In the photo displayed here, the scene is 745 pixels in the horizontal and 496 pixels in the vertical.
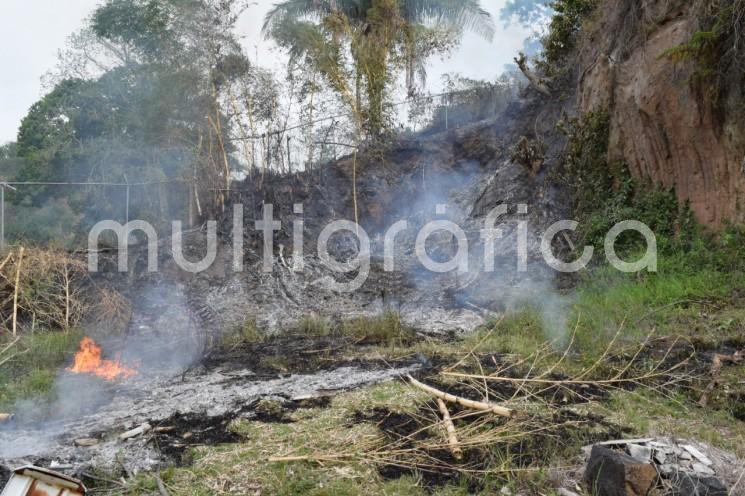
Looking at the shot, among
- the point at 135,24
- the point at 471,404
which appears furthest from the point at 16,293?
the point at 135,24

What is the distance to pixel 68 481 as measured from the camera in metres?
2.59

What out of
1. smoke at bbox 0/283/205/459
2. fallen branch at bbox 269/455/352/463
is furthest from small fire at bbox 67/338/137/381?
fallen branch at bbox 269/455/352/463

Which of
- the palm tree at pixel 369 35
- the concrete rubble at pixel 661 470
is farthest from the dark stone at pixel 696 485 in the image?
the palm tree at pixel 369 35

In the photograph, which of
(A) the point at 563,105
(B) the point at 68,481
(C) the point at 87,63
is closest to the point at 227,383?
(B) the point at 68,481

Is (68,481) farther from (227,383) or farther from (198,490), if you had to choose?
(227,383)

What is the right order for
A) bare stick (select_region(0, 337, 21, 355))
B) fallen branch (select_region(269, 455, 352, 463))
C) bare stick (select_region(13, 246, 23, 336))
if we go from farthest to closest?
bare stick (select_region(13, 246, 23, 336))
bare stick (select_region(0, 337, 21, 355))
fallen branch (select_region(269, 455, 352, 463))

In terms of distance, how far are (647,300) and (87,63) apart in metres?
17.0

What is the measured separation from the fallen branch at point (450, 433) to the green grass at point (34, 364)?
387cm

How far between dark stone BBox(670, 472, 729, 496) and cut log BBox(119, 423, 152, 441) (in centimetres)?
355

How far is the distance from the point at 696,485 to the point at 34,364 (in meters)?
6.50

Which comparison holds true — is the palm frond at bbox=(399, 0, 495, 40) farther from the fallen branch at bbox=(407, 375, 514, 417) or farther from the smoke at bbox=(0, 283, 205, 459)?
the fallen branch at bbox=(407, 375, 514, 417)

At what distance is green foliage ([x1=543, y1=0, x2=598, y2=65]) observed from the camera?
10.3 metres

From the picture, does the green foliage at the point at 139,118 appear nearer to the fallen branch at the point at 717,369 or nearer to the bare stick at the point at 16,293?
the bare stick at the point at 16,293

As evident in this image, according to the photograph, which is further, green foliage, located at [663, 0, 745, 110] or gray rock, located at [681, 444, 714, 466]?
green foliage, located at [663, 0, 745, 110]
